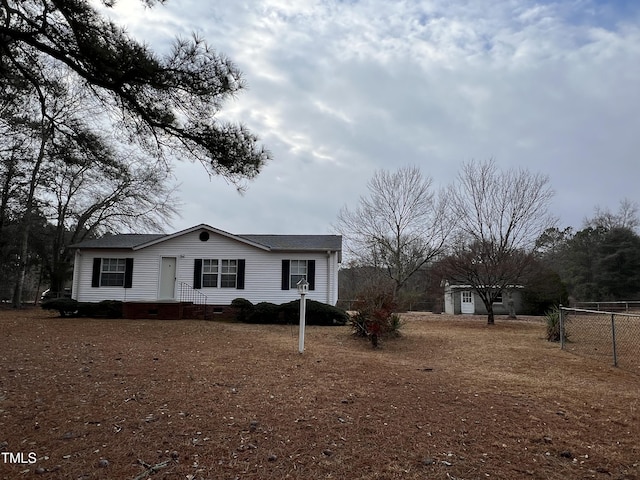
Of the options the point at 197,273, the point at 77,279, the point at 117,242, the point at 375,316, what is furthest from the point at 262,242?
the point at 375,316

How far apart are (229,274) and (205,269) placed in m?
0.96

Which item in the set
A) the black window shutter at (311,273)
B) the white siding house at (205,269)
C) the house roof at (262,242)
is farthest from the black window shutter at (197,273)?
the black window shutter at (311,273)

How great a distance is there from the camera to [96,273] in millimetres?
16016

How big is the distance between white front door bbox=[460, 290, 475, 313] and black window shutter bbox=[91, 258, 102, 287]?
70.7 feet

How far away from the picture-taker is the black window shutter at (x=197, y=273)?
15.6 meters

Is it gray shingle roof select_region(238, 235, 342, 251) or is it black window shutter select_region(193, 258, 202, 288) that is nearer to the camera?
gray shingle roof select_region(238, 235, 342, 251)

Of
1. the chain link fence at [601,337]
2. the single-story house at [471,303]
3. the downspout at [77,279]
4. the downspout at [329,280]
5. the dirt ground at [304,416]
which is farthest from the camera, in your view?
the single-story house at [471,303]

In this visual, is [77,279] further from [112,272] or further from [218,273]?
[218,273]

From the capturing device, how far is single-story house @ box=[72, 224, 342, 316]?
15.4 m

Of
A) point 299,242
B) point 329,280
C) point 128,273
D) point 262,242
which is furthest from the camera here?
point 262,242

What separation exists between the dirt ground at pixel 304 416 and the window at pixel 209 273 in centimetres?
795

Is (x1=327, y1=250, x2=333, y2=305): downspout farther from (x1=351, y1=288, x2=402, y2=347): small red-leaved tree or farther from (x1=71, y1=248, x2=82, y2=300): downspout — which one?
(x1=71, y1=248, x2=82, y2=300): downspout

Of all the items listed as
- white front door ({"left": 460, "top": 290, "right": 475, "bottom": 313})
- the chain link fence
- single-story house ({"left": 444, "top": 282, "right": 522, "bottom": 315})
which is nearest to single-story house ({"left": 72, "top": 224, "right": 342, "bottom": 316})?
the chain link fence

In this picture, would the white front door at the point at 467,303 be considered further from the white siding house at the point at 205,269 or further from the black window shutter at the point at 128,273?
the black window shutter at the point at 128,273
